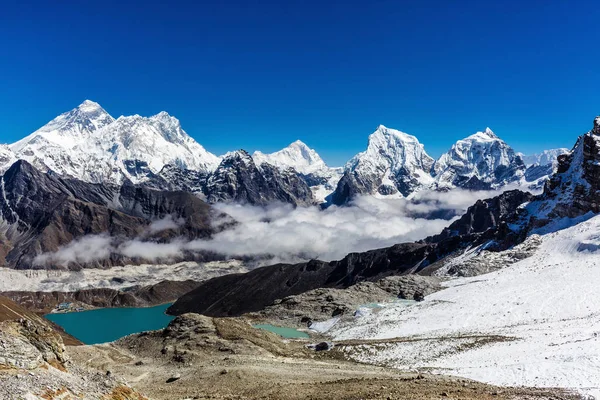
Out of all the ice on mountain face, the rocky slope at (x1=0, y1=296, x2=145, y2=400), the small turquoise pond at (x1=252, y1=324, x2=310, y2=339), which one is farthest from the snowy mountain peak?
the rocky slope at (x1=0, y1=296, x2=145, y2=400)

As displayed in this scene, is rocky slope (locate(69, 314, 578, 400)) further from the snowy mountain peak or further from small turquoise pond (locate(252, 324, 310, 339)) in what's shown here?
the snowy mountain peak

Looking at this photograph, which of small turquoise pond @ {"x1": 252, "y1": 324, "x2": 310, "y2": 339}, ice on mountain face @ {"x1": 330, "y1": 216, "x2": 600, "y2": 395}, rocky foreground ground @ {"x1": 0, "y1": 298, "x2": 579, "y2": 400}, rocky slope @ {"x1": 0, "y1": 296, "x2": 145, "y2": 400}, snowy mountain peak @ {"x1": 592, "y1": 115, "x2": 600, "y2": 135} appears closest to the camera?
rocky slope @ {"x1": 0, "y1": 296, "x2": 145, "y2": 400}

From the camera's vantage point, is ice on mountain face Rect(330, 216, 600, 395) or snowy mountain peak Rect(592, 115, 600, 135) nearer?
ice on mountain face Rect(330, 216, 600, 395)

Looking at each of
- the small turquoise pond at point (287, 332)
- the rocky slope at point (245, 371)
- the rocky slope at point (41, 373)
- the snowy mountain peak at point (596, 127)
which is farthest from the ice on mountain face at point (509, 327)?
the snowy mountain peak at point (596, 127)

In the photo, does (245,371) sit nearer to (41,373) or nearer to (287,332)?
(41,373)

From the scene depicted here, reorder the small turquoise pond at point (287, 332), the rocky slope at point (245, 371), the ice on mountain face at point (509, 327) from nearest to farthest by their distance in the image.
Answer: the rocky slope at point (245, 371)
the ice on mountain face at point (509, 327)
the small turquoise pond at point (287, 332)

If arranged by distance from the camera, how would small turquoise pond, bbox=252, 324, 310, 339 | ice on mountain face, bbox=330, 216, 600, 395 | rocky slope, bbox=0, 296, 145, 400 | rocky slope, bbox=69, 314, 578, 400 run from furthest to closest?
small turquoise pond, bbox=252, 324, 310, 339, ice on mountain face, bbox=330, 216, 600, 395, rocky slope, bbox=69, 314, 578, 400, rocky slope, bbox=0, 296, 145, 400

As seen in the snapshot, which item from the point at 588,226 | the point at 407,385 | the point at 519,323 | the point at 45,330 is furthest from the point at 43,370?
the point at 588,226

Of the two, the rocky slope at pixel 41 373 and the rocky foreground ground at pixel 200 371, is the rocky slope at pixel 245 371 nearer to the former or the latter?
the rocky foreground ground at pixel 200 371

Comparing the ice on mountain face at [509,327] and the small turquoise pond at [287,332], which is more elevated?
the ice on mountain face at [509,327]

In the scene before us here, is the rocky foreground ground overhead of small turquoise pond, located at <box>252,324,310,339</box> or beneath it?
overhead

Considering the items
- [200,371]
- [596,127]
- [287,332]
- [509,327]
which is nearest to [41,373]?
[200,371]
